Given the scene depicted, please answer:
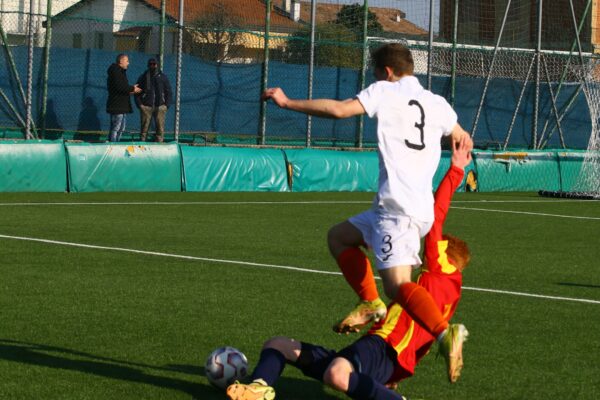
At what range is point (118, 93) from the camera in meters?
25.7

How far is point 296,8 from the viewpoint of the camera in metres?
32.9

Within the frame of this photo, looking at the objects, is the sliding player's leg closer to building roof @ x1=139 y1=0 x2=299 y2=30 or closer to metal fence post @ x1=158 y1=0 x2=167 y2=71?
metal fence post @ x1=158 y1=0 x2=167 y2=71

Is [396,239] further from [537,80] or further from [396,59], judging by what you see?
[537,80]

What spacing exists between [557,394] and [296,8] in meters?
26.5

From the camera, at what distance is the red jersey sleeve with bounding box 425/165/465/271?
7.04 metres

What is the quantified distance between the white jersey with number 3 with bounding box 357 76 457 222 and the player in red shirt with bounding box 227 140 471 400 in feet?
0.93

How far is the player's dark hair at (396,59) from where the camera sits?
707 centimetres

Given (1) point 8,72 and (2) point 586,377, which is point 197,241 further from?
(1) point 8,72

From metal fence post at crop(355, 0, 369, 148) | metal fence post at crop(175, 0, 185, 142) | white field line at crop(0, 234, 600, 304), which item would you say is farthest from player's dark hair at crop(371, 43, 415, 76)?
metal fence post at crop(355, 0, 369, 148)

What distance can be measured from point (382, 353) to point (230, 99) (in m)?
22.1

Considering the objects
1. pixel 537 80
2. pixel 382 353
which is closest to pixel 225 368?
pixel 382 353

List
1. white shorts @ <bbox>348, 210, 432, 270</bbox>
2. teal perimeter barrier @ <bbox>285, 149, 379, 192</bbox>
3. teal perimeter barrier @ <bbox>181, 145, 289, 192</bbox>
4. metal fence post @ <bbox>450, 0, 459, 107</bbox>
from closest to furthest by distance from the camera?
1. white shorts @ <bbox>348, 210, 432, 270</bbox>
2. teal perimeter barrier @ <bbox>181, 145, 289, 192</bbox>
3. teal perimeter barrier @ <bbox>285, 149, 379, 192</bbox>
4. metal fence post @ <bbox>450, 0, 459, 107</bbox>

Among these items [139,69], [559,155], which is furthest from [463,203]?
[139,69]

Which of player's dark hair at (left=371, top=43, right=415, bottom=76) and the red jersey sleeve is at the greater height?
player's dark hair at (left=371, top=43, right=415, bottom=76)
